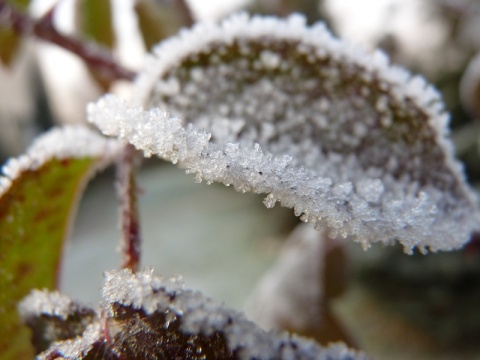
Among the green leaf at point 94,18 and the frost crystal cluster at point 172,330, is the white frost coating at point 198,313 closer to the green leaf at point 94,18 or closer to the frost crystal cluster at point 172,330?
the frost crystal cluster at point 172,330

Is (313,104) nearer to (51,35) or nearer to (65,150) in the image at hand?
(65,150)

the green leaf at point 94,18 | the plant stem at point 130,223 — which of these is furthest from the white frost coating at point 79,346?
the green leaf at point 94,18

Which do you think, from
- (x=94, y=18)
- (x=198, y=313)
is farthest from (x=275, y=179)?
(x=94, y=18)

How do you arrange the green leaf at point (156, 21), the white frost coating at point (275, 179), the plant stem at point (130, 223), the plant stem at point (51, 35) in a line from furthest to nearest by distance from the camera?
the green leaf at point (156, 21)
the plant stem at point (51, 35)
the plant stem at point (130, 223)
the white frost coating at point (275, 179)

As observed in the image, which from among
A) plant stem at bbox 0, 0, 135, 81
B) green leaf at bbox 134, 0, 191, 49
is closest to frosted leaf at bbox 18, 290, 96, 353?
plant stem at bbox 0, 0, 135, 81

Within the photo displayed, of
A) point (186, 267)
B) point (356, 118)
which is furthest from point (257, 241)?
point (356, 118)

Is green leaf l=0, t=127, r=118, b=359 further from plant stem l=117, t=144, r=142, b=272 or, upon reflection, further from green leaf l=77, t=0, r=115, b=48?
green leaf l=77, t=0, r=115, b=48

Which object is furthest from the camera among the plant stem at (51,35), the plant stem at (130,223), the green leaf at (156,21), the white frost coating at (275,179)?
the green leaf at (156,21)
